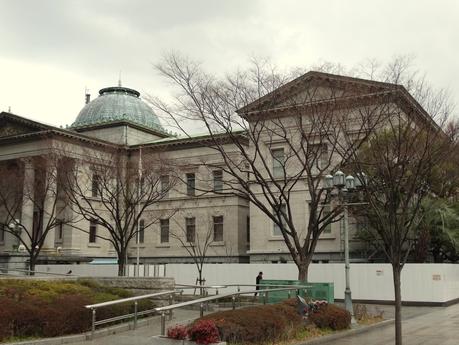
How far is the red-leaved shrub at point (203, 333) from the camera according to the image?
485 inches

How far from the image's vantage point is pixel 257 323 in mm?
13844

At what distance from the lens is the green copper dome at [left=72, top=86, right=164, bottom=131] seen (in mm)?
67250

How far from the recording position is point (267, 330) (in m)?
14.2

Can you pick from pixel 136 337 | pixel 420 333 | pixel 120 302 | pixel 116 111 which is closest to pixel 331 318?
pixel 420 333

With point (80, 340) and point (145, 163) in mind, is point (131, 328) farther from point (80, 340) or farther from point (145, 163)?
point (145, 163)

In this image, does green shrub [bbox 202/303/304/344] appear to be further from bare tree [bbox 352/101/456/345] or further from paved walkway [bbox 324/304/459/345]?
bare tree [bbox 352/101/456/345]

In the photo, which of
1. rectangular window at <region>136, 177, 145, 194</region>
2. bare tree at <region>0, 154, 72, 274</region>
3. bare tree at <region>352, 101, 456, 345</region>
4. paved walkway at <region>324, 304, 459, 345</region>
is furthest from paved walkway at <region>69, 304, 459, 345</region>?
bare tree at <region>0, 154, 72, 274</region>

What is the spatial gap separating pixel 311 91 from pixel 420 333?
11.6 metres

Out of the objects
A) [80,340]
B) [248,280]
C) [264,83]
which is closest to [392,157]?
[264,83]

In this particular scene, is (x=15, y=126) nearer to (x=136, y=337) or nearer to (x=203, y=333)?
(x=136, y=337)

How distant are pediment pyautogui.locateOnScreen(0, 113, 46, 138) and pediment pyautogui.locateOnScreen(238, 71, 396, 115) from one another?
36.0 metres

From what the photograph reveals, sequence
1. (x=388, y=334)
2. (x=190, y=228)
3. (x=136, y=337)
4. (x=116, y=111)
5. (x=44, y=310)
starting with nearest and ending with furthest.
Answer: (x=44, y=310) → (x=136, y=337) → (x=388, y=334) → (x=190, y=228) → (x=116, y=111)

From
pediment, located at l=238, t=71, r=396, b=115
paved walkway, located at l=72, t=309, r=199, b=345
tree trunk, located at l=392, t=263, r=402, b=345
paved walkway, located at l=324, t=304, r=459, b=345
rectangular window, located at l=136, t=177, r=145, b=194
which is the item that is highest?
pediment, located at l=238, t=71, r=396, b=115

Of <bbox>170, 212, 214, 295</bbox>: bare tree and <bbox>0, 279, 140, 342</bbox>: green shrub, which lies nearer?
<bbox>0, 279, 140, 342</bbox>: green shrub
